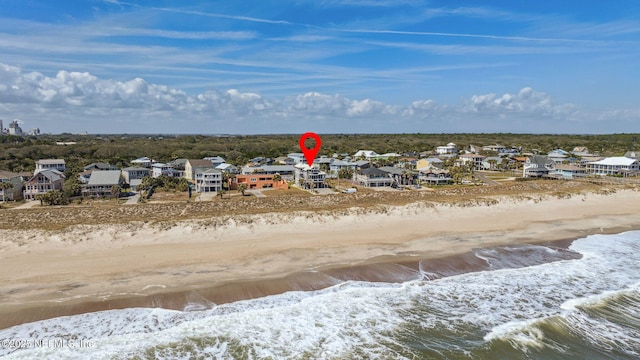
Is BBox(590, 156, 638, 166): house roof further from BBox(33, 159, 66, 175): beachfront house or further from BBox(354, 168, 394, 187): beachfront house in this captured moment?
BBox(33, 159, 66, 175): beachfront house

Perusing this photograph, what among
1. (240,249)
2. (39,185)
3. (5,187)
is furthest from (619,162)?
(5,187)

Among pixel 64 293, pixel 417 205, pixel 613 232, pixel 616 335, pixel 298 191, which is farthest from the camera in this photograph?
pixel 298 191

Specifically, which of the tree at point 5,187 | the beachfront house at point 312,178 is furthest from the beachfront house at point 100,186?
the beachfront house at point 312,178

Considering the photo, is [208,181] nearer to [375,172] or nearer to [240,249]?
[375,172]

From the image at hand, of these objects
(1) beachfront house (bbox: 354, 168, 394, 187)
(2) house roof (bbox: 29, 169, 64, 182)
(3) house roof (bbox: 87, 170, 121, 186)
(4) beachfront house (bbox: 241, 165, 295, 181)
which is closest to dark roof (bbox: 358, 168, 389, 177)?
(1) beachfront house (bbox: 354, 168, 394, 187)

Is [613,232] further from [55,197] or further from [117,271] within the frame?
[55,197]

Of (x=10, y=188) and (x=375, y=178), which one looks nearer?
(x=10, y=188)

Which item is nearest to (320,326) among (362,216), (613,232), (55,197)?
(362,216)
